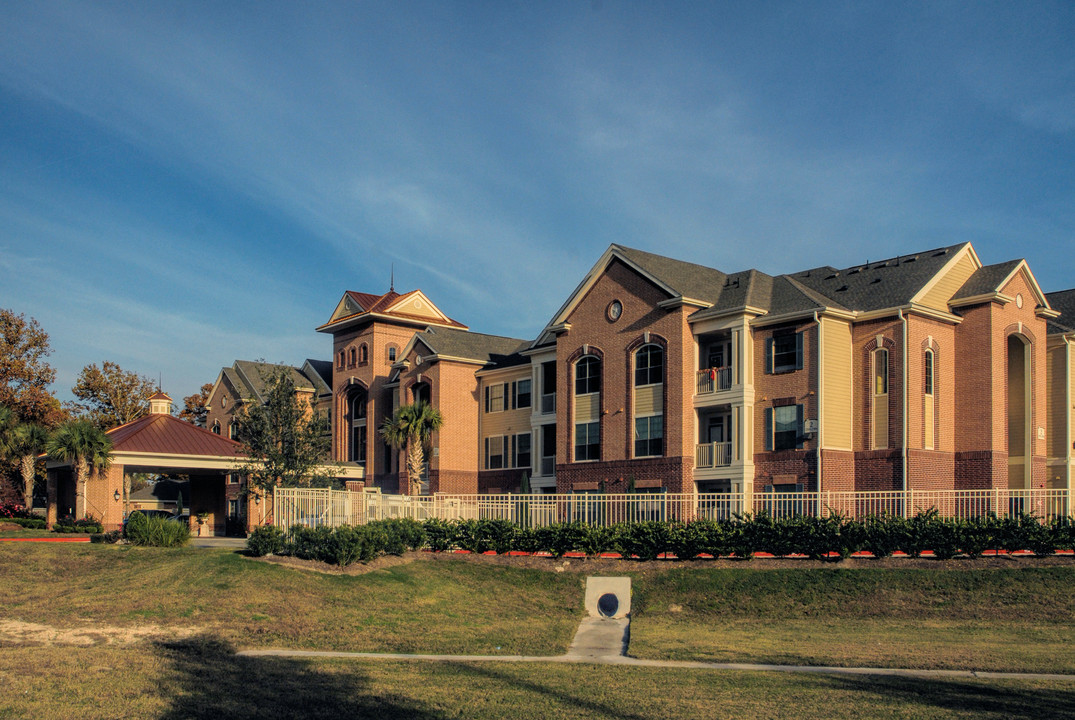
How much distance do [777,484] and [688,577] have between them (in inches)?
442

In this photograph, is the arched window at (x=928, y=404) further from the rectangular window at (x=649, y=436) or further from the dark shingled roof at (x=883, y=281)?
the rectangular window at (x=649, y=436)

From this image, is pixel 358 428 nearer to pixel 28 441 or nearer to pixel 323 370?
pixel 323 370

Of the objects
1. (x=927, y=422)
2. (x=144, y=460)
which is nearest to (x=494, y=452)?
(x=144, y=460)

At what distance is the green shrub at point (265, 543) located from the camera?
24.4m

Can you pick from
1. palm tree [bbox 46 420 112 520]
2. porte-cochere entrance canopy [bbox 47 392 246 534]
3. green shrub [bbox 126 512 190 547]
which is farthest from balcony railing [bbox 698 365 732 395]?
palm tree [bbox 46 420 112 520]

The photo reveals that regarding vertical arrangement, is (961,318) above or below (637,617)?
above

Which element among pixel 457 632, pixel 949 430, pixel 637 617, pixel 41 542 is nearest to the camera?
pixel 457 632

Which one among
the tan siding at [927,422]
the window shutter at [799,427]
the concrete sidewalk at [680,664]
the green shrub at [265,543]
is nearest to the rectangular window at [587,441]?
the window shutter at [799,427]

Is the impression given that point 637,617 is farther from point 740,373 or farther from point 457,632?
point 740,373

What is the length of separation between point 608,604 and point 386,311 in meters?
33.4

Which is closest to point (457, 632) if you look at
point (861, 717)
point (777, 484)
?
point (861, 717)

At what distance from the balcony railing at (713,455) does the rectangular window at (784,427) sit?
157 cm

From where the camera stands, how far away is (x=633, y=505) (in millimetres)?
29609

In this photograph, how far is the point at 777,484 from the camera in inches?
1368
